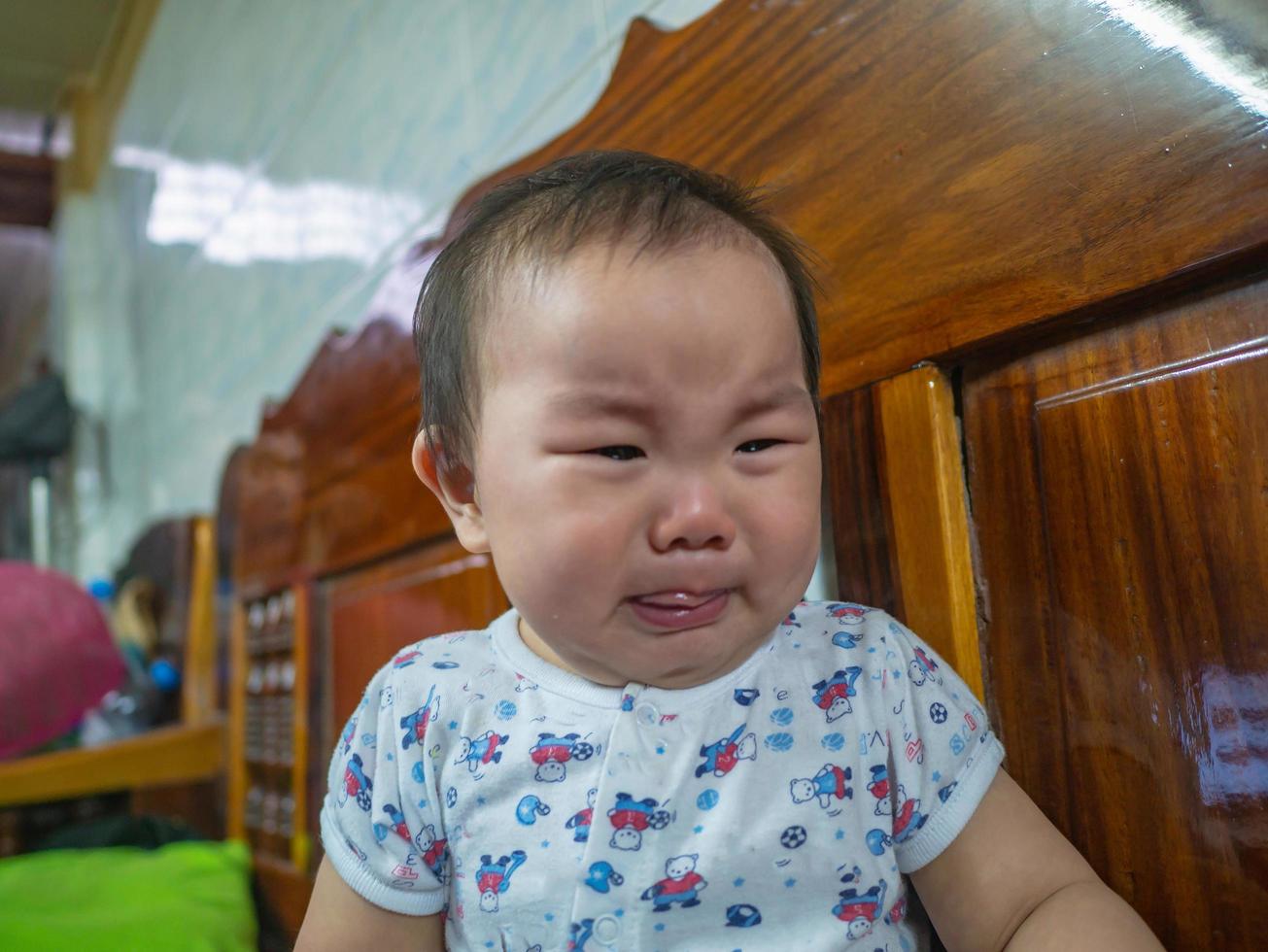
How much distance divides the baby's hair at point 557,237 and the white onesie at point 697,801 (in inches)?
5.2

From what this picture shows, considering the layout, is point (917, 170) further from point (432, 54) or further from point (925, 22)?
point (432, 54)

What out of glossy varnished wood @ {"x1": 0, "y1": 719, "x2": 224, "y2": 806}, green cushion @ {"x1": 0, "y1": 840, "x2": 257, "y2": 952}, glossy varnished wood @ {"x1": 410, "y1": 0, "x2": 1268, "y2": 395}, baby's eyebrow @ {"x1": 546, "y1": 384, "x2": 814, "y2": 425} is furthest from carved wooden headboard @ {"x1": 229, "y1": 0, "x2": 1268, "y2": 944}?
glossy varnished wood @ {"x1": 0, "y1": 719, "x2": 224, "y2": 806}

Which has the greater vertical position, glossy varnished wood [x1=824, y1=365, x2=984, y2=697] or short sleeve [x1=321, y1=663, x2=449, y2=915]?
glossy varnished wood [x1=824, y1=365, x2=984, y2=697]

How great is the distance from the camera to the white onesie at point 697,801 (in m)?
0.44

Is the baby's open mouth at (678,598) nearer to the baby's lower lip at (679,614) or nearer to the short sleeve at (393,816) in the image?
the baby's lower lip at (679,614)

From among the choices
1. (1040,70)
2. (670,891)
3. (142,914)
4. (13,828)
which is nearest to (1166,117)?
(1040,70)

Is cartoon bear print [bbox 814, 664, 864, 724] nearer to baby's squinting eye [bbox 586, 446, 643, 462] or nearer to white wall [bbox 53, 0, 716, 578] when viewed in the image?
baby's squinting eye [bbox 586, 446, 643, 462]

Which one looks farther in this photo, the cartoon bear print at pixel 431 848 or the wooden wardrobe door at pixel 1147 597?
the cartoon bear print at pixel 431 848

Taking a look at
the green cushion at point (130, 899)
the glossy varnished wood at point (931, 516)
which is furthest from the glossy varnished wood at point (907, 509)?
the green cushion at point (130, 899)

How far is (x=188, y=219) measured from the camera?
219 centimetres

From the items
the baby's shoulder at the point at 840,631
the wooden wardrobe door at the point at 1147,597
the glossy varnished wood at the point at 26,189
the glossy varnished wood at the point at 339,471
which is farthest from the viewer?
the glossy varnished wood at the point at 26,189

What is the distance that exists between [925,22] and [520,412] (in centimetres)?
28

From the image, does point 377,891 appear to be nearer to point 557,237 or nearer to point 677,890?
point 677,890

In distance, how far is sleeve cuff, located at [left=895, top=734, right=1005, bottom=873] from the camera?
444 mm
